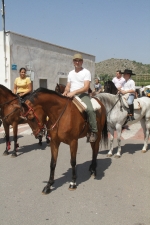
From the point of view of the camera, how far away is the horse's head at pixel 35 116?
14.4 ft

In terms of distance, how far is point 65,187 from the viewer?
4.97 meters

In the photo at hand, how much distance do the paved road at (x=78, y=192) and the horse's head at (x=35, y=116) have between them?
119cm

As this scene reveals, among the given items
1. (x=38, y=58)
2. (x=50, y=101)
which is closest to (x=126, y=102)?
(x=50, y=101)

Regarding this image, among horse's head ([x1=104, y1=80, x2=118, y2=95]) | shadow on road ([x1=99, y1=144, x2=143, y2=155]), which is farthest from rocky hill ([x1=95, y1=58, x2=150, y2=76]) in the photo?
shadow on road ([x1=99, y1=144, x2=143, y2=155])

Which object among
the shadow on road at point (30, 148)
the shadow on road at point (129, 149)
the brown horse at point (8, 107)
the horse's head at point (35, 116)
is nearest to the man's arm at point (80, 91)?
the horse's head at point (35, 116)

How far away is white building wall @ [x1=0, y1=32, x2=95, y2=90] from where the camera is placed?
15477 mm

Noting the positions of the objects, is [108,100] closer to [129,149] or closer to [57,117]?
[129,149]

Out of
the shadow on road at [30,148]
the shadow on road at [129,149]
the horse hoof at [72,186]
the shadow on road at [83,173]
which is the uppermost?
the horse hoof at [72,186]

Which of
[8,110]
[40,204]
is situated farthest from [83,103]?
[8,110]

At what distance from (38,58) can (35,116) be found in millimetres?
14348

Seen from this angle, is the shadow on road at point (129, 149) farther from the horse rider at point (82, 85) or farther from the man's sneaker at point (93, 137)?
the horse rider at point (82, 85)

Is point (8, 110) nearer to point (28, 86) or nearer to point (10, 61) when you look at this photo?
point (28, 86)

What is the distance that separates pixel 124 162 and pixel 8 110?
3412 mm

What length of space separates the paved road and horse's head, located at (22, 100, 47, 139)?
1.19 metres
